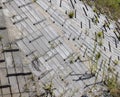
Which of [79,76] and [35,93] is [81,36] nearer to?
[79,76]

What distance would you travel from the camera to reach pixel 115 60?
11.3 m

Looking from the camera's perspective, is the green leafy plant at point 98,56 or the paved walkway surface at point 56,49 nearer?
the paved walkway surface at point 56,49

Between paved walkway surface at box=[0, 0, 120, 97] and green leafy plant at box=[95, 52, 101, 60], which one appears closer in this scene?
paved walkway surface at box=[0, 0, 120, 97]

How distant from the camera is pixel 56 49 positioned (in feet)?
35.9

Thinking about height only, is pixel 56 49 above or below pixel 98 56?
above

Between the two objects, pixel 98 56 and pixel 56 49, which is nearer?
pixel 56 49

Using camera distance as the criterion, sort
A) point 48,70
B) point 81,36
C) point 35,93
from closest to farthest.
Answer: point 35,93 → point 48,70 → point 81,36

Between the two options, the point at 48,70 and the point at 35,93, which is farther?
the point at 48,70

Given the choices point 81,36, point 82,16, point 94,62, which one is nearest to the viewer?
point 94,62

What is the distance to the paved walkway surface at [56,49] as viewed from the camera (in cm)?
989

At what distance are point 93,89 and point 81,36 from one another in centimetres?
213

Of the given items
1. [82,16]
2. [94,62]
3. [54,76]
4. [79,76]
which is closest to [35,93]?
[54,76]

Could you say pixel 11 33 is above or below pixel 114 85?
above

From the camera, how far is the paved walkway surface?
32.4 ft
